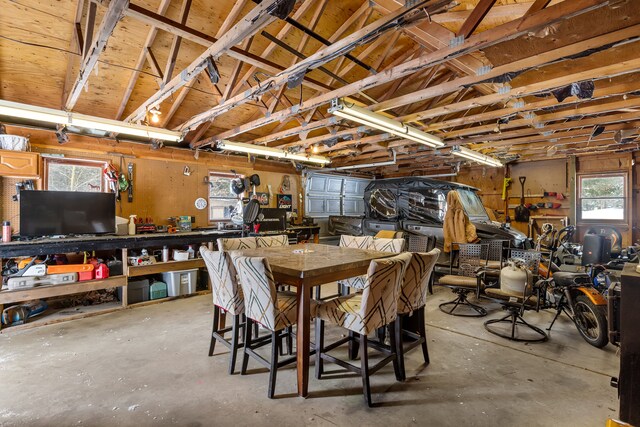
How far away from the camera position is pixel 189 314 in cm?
410

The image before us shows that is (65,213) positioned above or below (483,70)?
below

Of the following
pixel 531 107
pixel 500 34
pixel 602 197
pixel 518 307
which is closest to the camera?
pixel 500 34

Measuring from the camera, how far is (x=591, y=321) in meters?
3.16

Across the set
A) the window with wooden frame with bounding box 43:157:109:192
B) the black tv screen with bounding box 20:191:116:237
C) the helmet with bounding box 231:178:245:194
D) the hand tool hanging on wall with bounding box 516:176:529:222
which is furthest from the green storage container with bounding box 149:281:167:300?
the hand tool hanging on wall with bounding box 516:176:529:222

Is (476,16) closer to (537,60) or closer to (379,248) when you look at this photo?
(537,60)

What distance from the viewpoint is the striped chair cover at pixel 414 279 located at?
2.53 meters

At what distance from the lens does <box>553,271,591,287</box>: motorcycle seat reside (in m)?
3.37

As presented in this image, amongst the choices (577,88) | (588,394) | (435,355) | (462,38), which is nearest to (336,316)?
(435,355)

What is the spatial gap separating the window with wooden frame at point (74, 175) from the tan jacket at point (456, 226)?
5.82m

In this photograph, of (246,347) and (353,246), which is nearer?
(246,347)

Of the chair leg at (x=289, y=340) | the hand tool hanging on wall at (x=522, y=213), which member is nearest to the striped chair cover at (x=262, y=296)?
the chair leg at (x=289, y=340)

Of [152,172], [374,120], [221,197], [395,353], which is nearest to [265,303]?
[395,353]

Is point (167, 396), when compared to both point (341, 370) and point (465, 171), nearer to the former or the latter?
point (341, 370)

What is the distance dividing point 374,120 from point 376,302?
265cm
